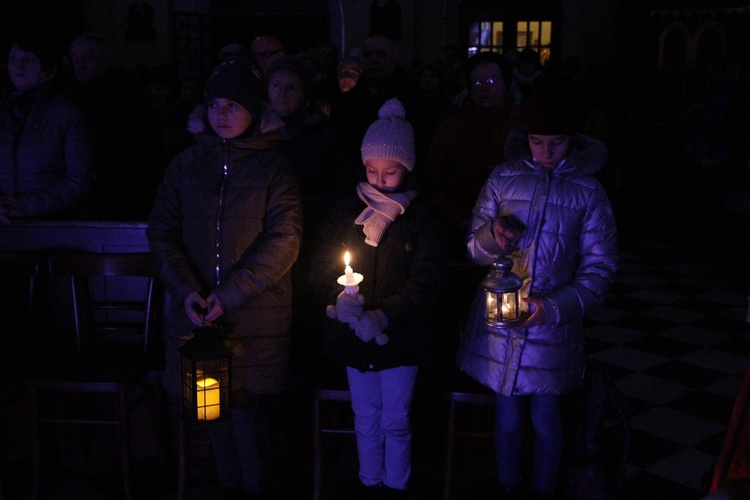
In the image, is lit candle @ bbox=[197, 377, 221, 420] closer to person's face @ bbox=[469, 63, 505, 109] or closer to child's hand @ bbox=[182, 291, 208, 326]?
child's hand @ bbox=[182, 291, 208, 326]

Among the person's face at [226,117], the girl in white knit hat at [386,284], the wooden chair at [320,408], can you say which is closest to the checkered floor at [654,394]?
the wooden chair at [320,408]

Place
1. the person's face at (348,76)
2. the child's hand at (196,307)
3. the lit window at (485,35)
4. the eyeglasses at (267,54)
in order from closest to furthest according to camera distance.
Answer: the child's hand at (196,307), the person's face at (348,76), the eyeglasses at (267,54), the lit window at (485,35)

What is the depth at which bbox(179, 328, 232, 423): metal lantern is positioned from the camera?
277 centimetres

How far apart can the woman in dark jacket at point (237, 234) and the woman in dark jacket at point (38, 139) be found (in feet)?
3.03

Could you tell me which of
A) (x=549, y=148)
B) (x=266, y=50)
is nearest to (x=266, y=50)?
(x=266, y=50)

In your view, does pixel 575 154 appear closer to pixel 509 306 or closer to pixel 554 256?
pixel 554 256

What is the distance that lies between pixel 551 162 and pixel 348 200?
30.8 inches

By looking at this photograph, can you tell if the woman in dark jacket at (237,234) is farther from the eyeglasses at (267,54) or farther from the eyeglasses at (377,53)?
the eyeglasses at (267,54)

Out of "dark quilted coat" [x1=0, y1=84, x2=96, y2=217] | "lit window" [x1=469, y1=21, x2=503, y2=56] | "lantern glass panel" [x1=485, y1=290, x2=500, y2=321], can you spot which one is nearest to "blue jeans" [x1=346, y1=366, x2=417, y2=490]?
"lantern glass panel" [x1=485, y1=290, x2=500, y2=321]

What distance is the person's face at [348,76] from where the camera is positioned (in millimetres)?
5465

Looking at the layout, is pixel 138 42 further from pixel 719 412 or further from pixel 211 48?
pixel 719 412

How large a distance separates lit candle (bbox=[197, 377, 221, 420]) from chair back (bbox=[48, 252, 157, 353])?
861 millimetres

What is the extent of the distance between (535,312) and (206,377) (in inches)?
45.7

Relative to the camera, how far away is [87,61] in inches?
185
